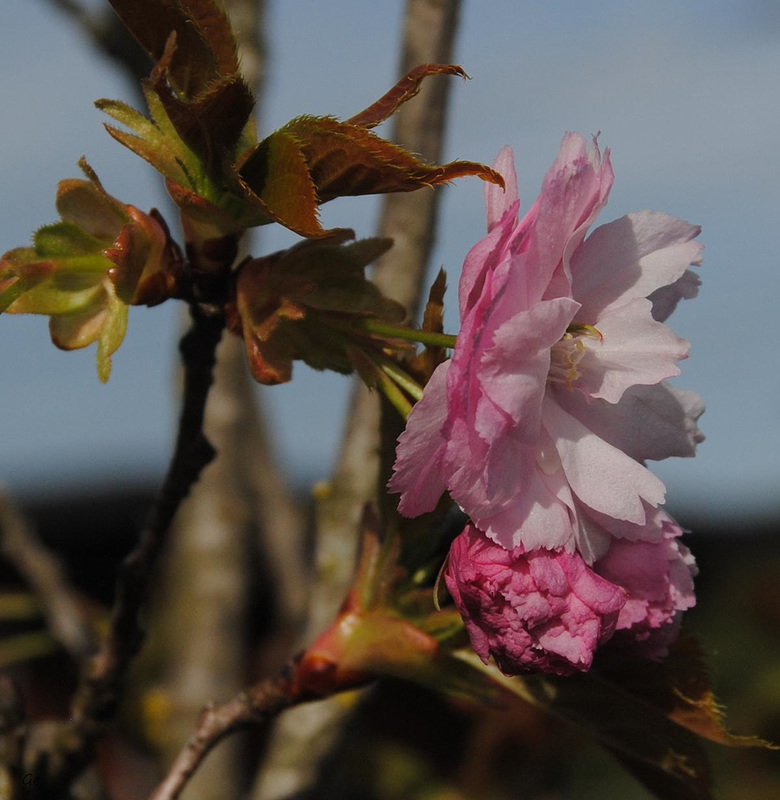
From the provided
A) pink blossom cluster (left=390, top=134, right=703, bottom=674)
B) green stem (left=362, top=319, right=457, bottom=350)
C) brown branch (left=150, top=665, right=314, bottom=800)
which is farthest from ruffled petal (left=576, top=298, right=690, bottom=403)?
brown branch (left=150, top=665, right=314, bottom=800)

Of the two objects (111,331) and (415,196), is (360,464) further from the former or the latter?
(111,331)

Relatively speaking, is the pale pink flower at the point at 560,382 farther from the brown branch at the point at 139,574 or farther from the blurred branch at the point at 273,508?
the blurred branch at the point at 273,508

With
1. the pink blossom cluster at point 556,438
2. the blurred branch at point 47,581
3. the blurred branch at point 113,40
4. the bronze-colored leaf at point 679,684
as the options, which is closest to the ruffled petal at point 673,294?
the pink blossom cluster at point 556,438

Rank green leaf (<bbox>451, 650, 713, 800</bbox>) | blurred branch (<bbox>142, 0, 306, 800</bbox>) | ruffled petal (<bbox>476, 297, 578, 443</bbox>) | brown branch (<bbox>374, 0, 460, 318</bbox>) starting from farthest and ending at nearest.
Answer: blurred branch (<bbox>142, 0, 306, 800</bbox>), brown branch (<bbox>374, 0, 460, 318</bbox>), green leaf (<bbox>451, 650, 713, 800</bbox>), ruffled petal (<bbox>476, 297, 578, 443</bbox>)

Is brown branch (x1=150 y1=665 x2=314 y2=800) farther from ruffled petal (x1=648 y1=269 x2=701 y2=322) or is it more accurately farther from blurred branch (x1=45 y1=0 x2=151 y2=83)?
blurred branch (x1=45 y1=0 x2=151 y2=83)

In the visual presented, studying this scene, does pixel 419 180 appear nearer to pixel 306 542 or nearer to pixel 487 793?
pixel 306 542
